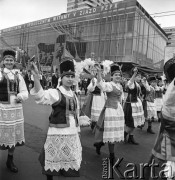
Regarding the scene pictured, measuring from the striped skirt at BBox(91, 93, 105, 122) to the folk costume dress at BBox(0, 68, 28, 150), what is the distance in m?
3.45

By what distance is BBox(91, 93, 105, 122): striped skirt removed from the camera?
294 inches

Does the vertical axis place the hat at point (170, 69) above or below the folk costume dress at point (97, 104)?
above

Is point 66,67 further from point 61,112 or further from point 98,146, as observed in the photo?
point 98,146

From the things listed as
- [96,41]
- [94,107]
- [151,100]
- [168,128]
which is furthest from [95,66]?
[96,41]

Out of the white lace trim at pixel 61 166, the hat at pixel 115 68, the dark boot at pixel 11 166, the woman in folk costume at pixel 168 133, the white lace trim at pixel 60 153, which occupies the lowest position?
the dark boot at pixel 11 166

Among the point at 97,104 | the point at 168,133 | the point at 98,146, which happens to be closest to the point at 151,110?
the point at 97,104

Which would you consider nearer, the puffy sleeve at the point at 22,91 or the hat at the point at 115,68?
the puffy sleeve at the point at 22,91

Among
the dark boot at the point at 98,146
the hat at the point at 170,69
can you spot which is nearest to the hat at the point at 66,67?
the hat at the point at 170,69

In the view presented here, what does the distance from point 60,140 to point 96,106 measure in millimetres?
4149

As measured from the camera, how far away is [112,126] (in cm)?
477

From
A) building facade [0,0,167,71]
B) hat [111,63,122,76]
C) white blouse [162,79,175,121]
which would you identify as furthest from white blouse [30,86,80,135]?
building facade [0,0,167,71]

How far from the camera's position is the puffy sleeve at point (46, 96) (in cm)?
319

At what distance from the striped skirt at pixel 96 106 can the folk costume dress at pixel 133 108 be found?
1200mm

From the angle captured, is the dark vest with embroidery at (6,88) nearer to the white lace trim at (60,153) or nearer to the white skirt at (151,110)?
the white lace trim at (60,153)
